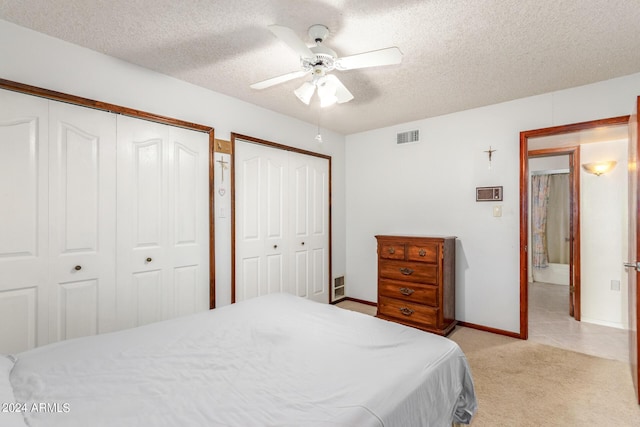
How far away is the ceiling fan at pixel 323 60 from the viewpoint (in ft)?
5.54

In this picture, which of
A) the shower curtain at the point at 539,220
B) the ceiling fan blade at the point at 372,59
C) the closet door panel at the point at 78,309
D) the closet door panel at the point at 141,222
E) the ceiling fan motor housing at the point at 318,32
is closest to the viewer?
the ceiling fan blade at the point at 372,59

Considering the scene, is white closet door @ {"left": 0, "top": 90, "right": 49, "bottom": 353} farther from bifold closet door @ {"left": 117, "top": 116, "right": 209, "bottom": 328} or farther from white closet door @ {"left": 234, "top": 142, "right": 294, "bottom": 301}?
white closet door @ {"left": 234, "top": 142, "right": 294, "bottom": 301}

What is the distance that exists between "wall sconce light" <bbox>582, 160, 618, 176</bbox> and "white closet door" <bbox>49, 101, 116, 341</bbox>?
5.16 m

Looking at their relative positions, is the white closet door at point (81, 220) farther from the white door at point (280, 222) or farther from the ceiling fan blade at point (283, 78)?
the ceiling fan blade at point (283, 78)

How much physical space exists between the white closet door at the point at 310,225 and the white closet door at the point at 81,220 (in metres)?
1.92

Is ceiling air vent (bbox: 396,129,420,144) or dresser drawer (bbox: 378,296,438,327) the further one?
ceiling air vent (bbox: 396,129,420,144)

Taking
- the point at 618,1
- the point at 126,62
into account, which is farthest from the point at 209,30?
the point at 618,1

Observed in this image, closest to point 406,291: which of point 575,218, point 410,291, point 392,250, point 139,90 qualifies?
point 410,291

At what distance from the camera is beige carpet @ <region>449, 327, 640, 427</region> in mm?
1933

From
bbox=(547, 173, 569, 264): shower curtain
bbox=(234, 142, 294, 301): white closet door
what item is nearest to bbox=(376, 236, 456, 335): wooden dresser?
bbox=(234, 142, 294, 301): white closet door

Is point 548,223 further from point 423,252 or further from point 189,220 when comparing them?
point 189,220

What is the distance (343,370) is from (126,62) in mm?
2726

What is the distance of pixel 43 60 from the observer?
206 centimetres

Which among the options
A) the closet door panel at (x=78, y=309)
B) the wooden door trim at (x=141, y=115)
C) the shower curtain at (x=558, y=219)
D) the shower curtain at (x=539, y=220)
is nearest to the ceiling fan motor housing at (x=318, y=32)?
the wooden door trim at (x=141, y=115)
